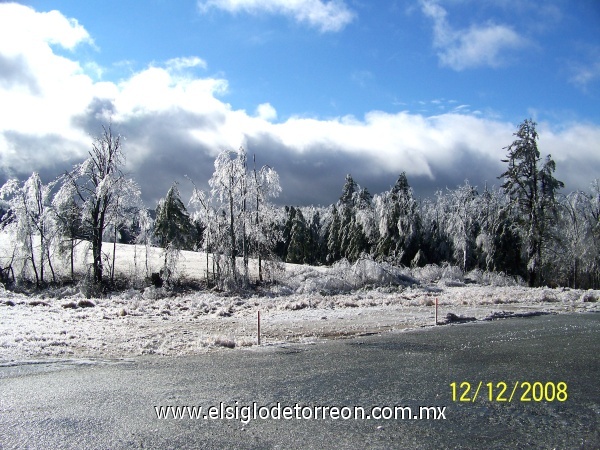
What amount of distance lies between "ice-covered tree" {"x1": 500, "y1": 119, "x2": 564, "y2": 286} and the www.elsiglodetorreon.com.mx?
3059 centimetres

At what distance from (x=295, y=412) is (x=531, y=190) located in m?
33.0

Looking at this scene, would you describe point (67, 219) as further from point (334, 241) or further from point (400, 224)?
point (334, 241)

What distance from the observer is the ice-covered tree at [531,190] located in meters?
34.5

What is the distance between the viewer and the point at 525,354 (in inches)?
486

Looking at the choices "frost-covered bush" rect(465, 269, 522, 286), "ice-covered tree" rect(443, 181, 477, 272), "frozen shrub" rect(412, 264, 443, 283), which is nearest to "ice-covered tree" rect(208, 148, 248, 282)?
"frozen shrub" rect(412, 264, 443, 283)

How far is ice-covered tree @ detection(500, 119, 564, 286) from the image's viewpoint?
34469 millimetres

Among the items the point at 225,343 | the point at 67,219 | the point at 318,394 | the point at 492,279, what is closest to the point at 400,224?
the point at 492,279

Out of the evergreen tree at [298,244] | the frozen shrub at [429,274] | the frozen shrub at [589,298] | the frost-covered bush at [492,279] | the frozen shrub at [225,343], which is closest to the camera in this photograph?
the frozen shrub at [225,343]

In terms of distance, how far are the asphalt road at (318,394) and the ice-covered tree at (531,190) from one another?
72.3 feet

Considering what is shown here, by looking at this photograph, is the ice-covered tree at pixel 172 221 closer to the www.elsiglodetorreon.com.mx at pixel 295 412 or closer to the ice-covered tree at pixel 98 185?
the ice-covered tree at pixel 98 185

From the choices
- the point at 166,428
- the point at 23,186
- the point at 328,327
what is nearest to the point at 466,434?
the point at 166,428

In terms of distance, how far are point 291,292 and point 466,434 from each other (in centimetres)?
2743

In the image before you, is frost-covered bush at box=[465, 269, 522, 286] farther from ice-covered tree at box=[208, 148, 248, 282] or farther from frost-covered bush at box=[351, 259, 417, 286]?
ice-covered tree at box=[208, 148, 248, 282]

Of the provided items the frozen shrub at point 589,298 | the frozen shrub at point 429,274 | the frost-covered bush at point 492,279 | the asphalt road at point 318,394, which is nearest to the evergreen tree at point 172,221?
the frozen shrub at point 429,274
